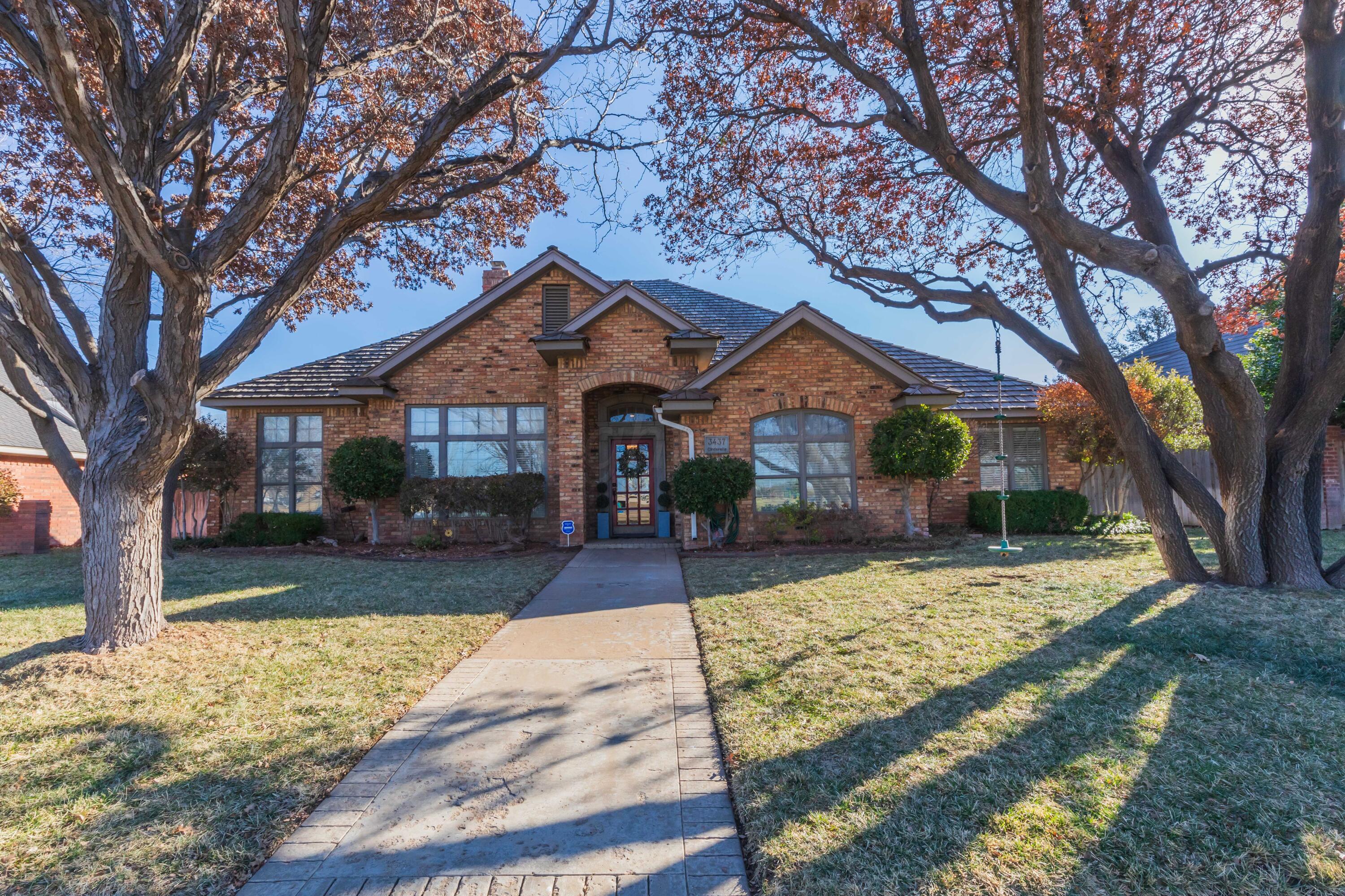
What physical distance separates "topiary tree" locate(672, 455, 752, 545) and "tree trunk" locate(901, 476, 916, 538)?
307cm

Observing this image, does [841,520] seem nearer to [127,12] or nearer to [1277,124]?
[1277,124]

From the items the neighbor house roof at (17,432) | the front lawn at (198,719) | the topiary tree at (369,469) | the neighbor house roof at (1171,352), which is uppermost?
the neighbor house roof at (1171,352)

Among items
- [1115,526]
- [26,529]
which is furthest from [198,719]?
[1115,526]

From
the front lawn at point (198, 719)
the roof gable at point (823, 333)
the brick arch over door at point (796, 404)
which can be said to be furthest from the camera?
the brick arch over door at point (796, 404)

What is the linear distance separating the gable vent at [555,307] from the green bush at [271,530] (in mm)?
6506

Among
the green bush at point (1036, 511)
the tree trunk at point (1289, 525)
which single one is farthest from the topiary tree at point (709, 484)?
the tree trunk at point (1289, 525)

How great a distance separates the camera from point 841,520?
11.8m

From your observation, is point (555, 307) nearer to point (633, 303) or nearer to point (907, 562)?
point (633, 303)

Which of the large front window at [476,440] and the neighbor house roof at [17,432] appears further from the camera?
the neighbor house roof at [17,432]

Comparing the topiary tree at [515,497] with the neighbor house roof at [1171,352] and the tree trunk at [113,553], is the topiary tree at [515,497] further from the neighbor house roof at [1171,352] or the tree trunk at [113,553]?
the neighbor house roof at [1171,352]

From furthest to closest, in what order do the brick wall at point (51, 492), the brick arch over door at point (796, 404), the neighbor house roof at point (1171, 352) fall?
the neighbor house roof at point (1171, 352) < the brick wall at point (51, 492) < the brick arch over door at point (796, 404)

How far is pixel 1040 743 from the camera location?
323 cm

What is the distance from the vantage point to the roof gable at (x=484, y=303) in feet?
41.6

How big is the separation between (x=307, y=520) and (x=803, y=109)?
12256 mm
